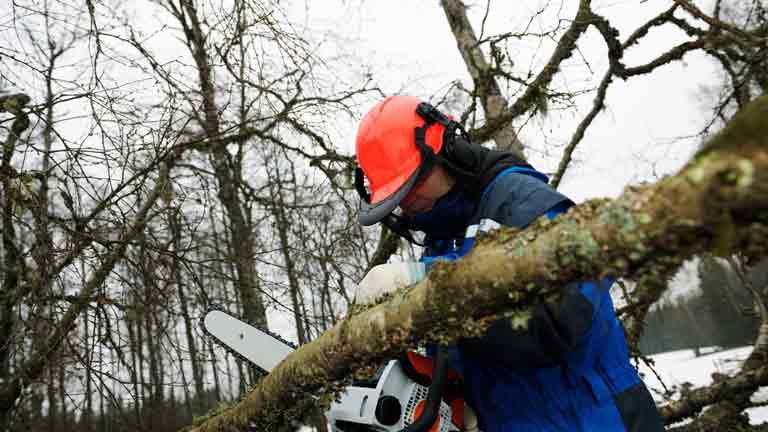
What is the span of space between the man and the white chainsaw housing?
196 mm

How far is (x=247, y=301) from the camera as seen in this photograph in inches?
206

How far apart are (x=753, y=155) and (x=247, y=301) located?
16.8 feet

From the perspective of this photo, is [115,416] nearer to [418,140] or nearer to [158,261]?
[158,261]

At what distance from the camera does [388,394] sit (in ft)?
5.43

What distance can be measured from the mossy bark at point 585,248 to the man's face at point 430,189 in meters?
0.76

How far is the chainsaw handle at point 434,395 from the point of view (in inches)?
61.6

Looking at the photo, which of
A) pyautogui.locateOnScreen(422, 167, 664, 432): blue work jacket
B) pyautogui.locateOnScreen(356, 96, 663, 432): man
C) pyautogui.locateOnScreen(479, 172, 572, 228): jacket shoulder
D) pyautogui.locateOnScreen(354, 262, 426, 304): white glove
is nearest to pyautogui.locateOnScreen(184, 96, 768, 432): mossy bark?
pyautogui.locateOnScreen(354, 262, 426, 304): white glove

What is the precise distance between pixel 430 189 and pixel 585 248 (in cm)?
123

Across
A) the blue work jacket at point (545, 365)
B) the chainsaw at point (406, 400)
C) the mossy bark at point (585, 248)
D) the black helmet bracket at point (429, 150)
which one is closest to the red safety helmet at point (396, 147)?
the black helmet bracket at point (429, 150)

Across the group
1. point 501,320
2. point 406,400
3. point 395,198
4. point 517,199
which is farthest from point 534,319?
point 395,198

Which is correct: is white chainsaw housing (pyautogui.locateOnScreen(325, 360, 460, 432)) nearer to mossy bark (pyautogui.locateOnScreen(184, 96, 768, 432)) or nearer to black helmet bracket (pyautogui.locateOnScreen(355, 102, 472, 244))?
mossy bark (pyautogui.locateOnScreen(184, 96, 768, 432))

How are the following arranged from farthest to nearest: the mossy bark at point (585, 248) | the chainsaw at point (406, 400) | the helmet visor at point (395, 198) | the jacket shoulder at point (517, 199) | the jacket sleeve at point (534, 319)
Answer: the helmet visor at point (395, 198) → the chainsaw at point (406, 400) → the jacket shoulder at point (517, 199) → the jacket sleeve at point (534, 319) → the mossy bark at point (585, 248)

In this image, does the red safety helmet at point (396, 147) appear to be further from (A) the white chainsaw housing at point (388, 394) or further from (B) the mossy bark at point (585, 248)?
(B) the mossy bark at point (585, 248)

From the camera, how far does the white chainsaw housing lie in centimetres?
164
